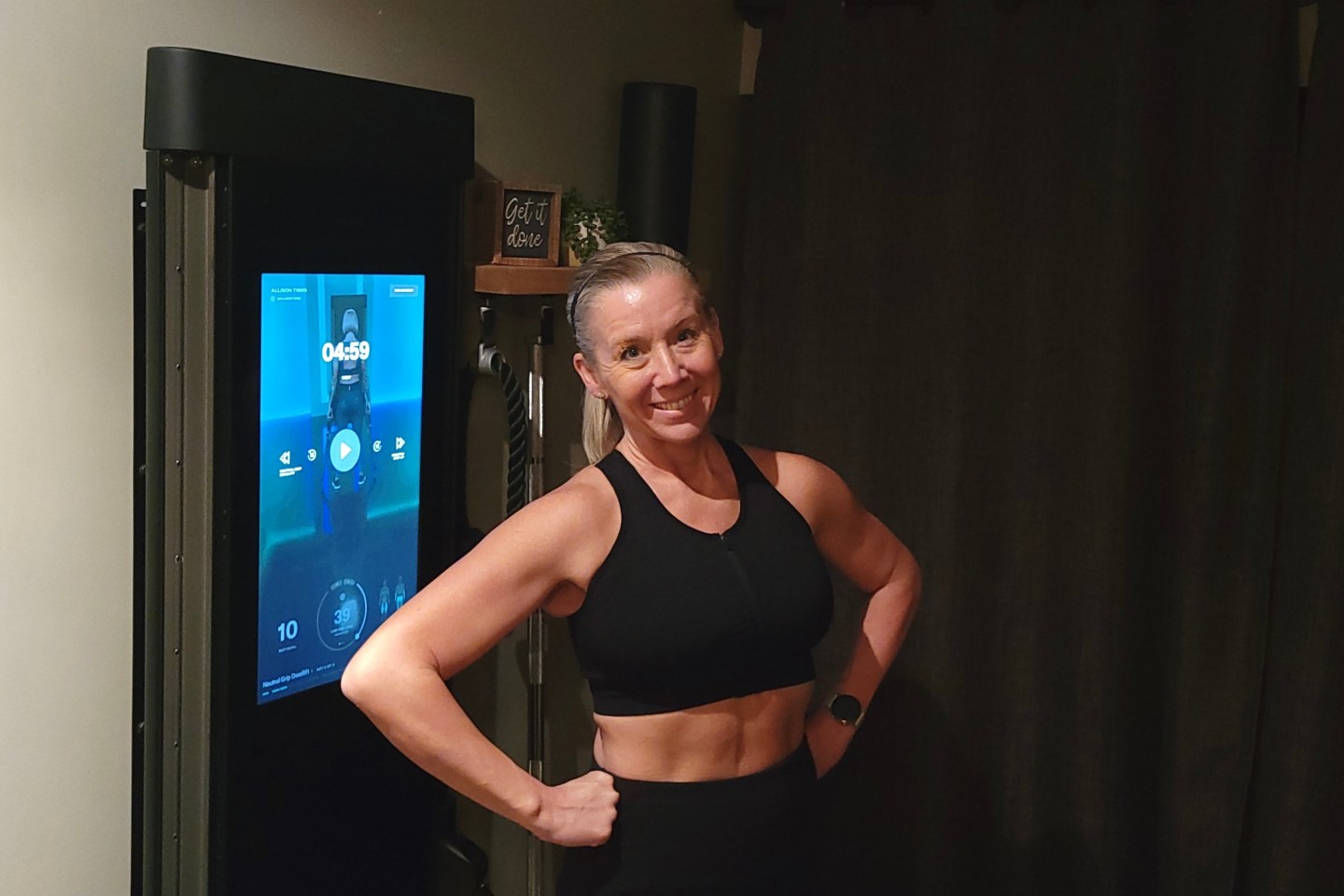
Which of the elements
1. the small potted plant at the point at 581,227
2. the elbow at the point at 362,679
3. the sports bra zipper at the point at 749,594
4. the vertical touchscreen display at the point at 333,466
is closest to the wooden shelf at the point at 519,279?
the small potted plant at the point at 581,227

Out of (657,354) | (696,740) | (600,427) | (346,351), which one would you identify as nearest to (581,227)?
(346,351)

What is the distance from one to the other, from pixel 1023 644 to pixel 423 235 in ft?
5.01

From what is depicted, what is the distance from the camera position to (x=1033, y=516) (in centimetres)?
289

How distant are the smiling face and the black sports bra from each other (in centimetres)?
10

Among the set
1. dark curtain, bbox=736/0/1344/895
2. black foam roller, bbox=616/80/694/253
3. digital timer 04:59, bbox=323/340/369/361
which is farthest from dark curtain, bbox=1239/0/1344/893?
digital timer 04:59, bbox=323/340/369/361

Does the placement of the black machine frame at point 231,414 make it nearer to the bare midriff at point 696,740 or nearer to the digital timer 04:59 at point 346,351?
the digital timer 04:59 at point 346,351

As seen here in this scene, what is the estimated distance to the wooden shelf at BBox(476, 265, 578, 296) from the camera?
2.42m

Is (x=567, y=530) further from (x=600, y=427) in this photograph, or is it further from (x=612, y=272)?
(x=612, y=272)

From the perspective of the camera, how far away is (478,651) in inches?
68.9

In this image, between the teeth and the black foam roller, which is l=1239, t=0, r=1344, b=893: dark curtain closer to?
the black foam roller

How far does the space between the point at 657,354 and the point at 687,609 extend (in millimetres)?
320

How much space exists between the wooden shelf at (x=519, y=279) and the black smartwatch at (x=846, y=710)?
83 centimetres

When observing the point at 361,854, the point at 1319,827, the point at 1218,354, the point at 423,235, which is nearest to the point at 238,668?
the point at 361,854

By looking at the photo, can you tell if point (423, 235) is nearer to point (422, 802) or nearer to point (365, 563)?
point (365, 563)
